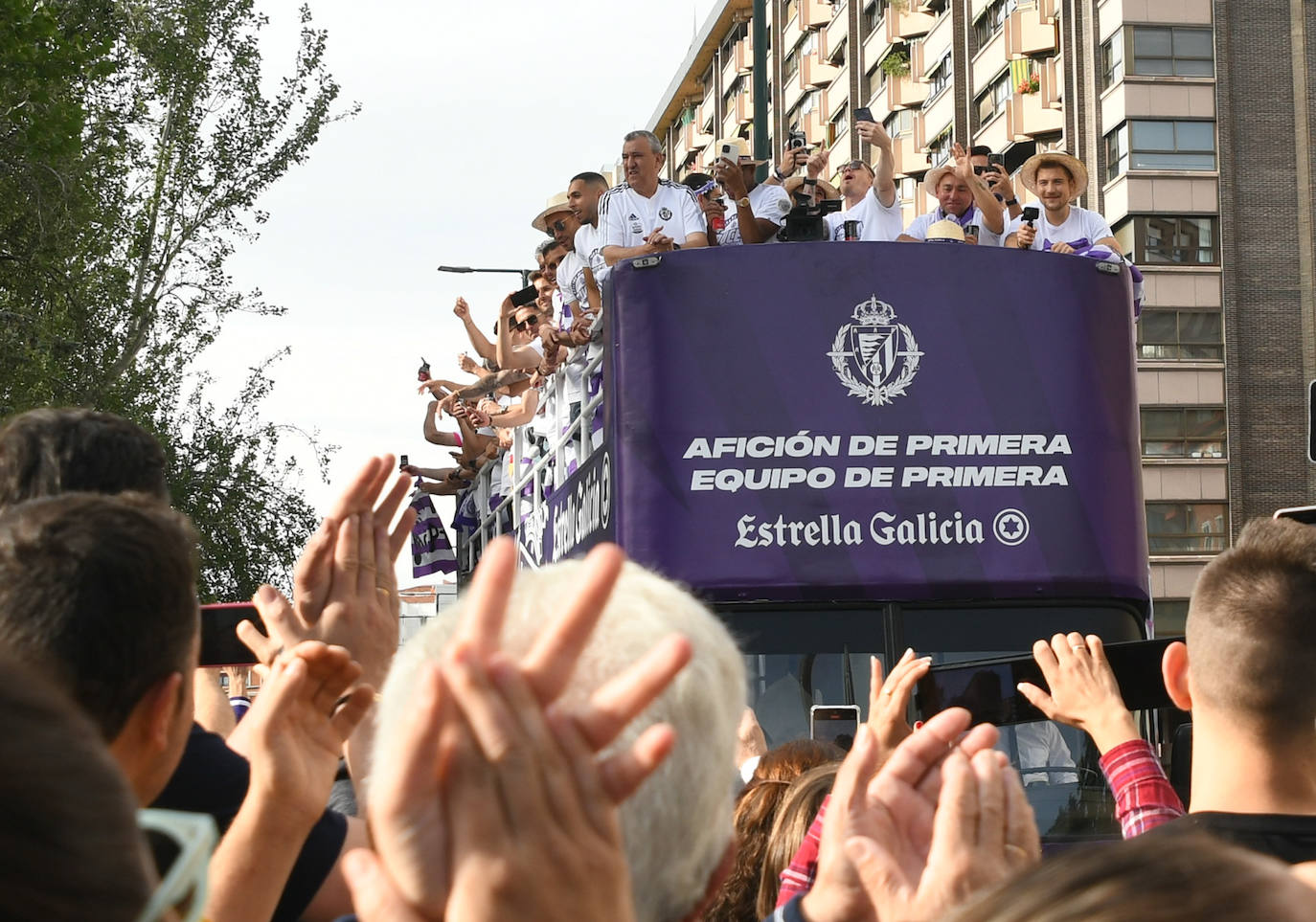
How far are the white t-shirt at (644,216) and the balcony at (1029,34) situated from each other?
128ft

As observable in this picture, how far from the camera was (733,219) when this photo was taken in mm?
10852

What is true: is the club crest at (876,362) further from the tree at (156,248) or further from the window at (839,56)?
the window at (839,56)

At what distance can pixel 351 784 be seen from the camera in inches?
126

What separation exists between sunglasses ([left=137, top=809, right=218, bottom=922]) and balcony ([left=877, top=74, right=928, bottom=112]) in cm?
5291

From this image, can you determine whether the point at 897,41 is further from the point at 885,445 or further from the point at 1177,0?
the point at 885,445

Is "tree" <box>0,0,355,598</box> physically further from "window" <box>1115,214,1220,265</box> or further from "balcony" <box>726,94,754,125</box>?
"balcony" <box>726,94,754,125</box>

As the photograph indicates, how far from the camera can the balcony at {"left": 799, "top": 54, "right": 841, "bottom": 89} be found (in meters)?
59.1

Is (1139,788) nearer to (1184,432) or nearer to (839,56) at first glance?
(1184,432)

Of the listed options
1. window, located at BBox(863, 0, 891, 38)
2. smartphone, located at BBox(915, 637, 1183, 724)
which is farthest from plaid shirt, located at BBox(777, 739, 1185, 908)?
window, located at BBox(863, 0, 891, 38)

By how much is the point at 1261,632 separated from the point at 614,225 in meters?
7.92

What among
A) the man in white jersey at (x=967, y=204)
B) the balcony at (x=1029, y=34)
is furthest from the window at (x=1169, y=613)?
the man in white jersey at (x=967, y=204)

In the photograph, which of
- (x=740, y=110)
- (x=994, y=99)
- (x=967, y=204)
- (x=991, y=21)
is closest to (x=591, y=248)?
(x=967, y=204)

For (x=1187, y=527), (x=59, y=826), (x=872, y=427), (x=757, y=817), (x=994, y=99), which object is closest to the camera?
(x=59, y=826)

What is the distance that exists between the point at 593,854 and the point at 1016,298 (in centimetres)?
700
